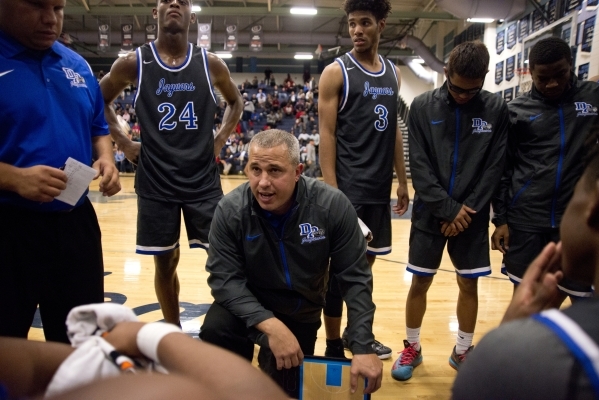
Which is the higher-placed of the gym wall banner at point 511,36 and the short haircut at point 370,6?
the gym wall banner at point 511,36

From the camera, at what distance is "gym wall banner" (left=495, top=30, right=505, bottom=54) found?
12.5 metres

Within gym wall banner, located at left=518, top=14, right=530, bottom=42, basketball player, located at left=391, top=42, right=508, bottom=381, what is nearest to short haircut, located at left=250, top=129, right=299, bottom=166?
basketball player, located at left=391, top=42, right=508, bottom=381

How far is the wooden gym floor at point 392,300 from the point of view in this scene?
281 cm

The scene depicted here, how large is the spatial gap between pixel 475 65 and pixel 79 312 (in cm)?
223

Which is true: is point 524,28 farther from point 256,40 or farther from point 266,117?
point 266,117

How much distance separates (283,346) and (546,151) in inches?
68.3

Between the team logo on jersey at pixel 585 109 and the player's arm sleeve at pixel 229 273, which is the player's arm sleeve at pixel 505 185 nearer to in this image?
the team logo on jersey at pixel 585 109

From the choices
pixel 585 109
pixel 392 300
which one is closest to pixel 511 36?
pixel 392 300

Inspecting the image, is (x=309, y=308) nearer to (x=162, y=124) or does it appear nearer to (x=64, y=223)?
(x=64, y=223)

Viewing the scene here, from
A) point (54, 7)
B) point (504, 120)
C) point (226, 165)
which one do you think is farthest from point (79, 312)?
point (226, 165)

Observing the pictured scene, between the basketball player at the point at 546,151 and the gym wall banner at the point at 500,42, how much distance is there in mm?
11209

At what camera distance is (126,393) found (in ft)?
1.94

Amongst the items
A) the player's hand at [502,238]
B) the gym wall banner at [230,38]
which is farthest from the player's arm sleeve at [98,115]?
the gym wall banner at [230,38]

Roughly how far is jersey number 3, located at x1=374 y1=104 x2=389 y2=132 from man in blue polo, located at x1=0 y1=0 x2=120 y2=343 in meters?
1.63
